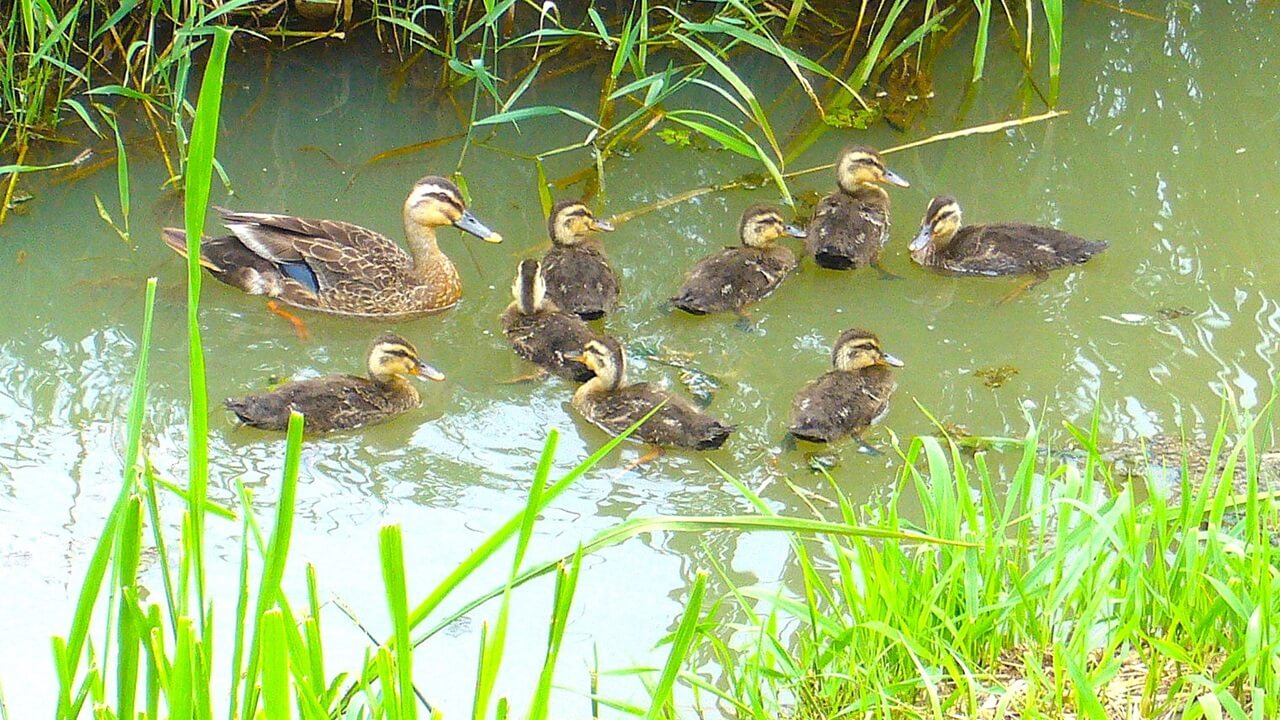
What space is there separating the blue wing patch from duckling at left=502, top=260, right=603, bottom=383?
26.6 inches

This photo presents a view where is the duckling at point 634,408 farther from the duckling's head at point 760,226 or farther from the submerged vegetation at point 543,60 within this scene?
the submerged vegetation at point 543,60

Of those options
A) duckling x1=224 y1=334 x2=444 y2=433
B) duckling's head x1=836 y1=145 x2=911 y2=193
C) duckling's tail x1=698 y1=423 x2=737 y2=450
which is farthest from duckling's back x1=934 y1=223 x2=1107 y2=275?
duckling x1=224 y1=334 x2=444 y2=433

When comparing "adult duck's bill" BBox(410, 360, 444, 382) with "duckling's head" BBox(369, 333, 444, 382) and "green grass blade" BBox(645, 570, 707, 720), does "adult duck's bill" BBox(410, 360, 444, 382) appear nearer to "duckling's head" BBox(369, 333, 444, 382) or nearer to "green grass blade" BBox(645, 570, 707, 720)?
"duckling's head" BBox(369, 333, 444, 382)

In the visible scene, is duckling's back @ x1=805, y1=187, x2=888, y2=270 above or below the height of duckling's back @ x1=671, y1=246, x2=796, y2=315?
above

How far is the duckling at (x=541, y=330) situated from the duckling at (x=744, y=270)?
362 mm

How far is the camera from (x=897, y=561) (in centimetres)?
254

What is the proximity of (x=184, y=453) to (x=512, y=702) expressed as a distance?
4.70 ft

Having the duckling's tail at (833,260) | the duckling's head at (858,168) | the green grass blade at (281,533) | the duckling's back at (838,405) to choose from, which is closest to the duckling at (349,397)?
the duckling's back at (838,405)

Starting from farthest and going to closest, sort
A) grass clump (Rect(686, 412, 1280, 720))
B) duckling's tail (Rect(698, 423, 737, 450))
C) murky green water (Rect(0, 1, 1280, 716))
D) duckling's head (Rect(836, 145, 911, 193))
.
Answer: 1. duckling's head (Rect(836, 145, 911, 193))
2. duckling's tail (Rect(698, 423, 737, 450))
3. murky green water (Rect(0, 1, 1280, 716))
4. grass clump (Rect(686, 412, 1280, 720))

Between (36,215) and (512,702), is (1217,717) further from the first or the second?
(36,215)

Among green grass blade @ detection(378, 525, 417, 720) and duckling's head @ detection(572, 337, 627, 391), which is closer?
green grass blade @ detection(378, 525, 417, 720)

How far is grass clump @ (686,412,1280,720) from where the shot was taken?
7.45 feet

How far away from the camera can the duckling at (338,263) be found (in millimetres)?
4691

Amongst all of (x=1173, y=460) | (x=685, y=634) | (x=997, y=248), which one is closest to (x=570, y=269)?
(x=997, y=248)
